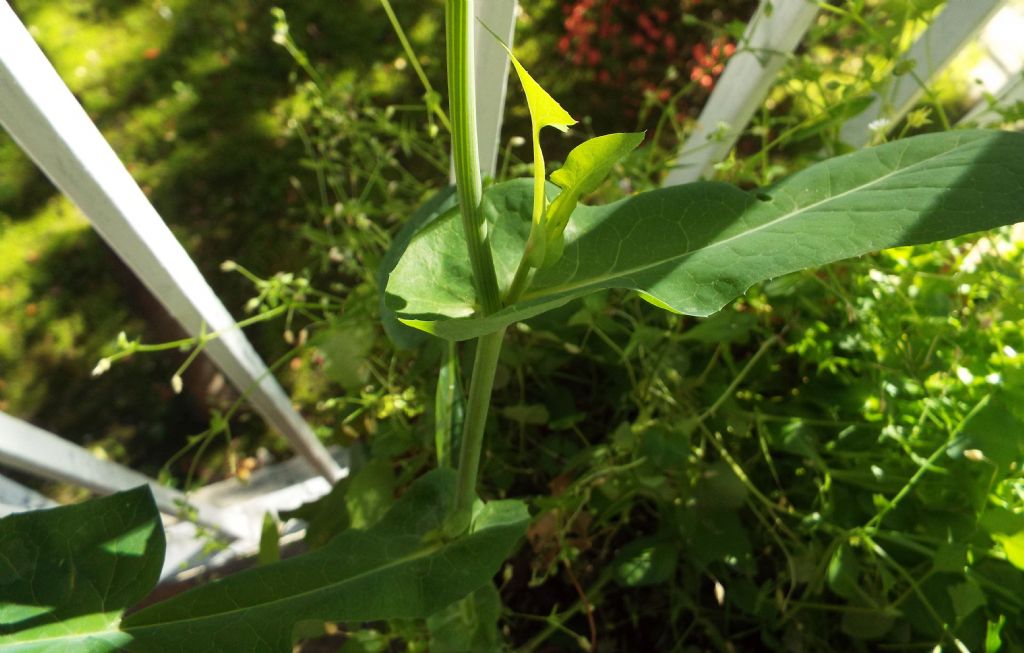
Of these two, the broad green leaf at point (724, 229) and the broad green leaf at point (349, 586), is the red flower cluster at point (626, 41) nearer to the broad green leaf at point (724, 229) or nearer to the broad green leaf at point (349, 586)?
the broad green leaf at point (724, 229)

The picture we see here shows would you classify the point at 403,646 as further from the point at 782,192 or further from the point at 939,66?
the point at 939,66

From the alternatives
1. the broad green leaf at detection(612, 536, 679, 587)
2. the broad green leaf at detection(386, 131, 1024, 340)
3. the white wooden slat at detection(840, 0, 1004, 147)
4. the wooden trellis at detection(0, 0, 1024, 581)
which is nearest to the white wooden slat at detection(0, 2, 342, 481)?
the wooden trellis at detection(0, 0, 1024, 581)

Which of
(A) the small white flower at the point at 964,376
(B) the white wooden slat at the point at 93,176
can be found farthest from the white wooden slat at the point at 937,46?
(B) the white wooden slat at the point at 93,176

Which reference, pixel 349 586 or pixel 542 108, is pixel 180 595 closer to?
pixel 349 586

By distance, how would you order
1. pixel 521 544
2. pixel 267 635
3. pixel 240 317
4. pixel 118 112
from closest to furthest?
pixel 267 635
pixel 521 544
pixel 240 317
pixel 118 112

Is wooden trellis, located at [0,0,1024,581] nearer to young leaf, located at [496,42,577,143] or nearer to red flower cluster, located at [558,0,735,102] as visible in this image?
young leaf, located at [496,42,577,143]

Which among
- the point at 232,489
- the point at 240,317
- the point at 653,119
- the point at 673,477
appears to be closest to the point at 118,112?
the point at 240,317
